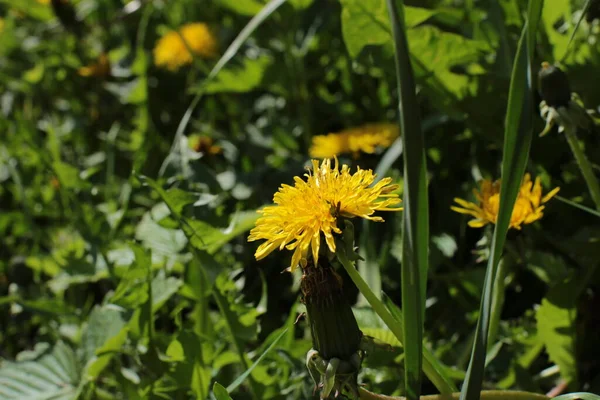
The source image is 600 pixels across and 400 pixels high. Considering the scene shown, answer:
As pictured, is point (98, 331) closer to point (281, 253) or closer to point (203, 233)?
point (203, 233)

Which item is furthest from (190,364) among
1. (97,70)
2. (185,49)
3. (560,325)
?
(97,70)

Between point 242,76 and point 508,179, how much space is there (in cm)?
136

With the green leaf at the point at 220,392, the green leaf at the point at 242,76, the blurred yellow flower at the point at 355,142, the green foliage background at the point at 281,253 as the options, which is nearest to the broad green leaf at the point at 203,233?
the green foliage background at the point at 281,253

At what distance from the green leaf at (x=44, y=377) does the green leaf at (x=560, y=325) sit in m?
0.88

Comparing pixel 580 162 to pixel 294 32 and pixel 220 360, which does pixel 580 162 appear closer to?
pixel 220 360

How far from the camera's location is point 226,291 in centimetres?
140

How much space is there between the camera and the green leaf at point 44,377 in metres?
1.43

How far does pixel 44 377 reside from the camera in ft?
4.87

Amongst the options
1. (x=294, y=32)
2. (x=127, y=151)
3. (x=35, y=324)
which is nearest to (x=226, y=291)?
(x=35, y=324)

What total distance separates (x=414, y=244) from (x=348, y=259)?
91 millimetres

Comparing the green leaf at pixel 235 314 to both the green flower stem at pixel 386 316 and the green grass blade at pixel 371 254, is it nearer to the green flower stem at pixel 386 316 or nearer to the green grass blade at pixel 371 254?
the green grass blade at pixel 371 254

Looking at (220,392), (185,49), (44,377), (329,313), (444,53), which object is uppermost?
(444,53)

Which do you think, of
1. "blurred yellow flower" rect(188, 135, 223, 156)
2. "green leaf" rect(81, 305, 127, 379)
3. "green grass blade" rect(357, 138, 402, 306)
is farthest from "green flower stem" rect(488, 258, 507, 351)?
"blurred yellow flower" rect(188, 135, 223, 156)

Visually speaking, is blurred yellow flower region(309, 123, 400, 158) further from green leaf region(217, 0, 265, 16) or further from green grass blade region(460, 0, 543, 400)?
green grass blade region(460, 0, 543, 400)
